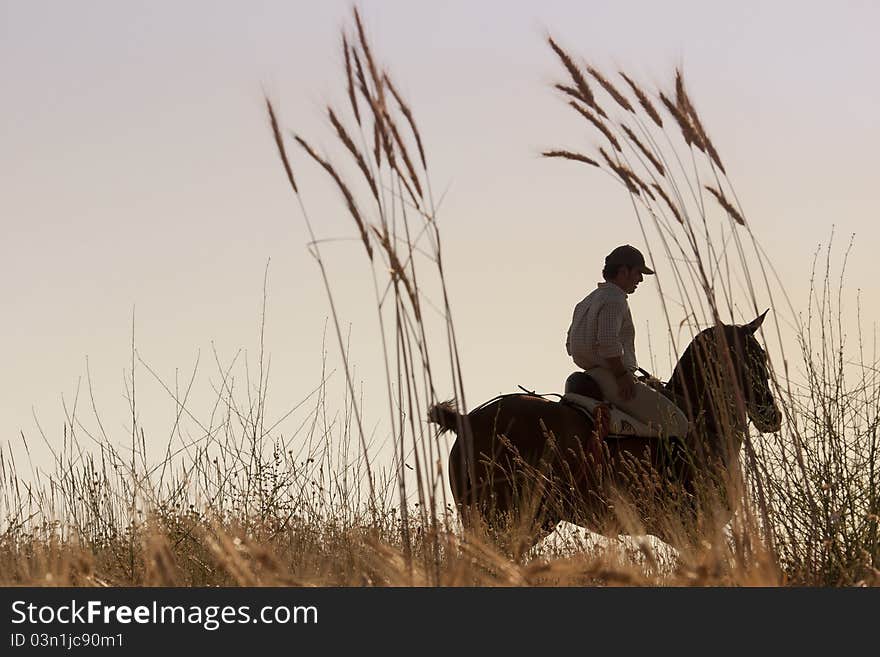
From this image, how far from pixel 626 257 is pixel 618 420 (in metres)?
0.97

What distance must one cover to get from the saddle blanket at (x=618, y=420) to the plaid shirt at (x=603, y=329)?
0.84 ft

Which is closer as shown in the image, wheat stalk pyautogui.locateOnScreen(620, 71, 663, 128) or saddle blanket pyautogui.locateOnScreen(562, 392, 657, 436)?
wheat stalk pyautogui.locateOnScreen(620, 71, 663, 128)

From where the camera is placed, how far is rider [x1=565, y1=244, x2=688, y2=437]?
7.24 metres

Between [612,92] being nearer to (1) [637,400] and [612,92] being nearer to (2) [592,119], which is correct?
(2) [592,119]

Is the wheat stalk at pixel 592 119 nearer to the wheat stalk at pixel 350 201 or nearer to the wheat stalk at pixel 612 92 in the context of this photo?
the wheat stalk at pixel 612 92

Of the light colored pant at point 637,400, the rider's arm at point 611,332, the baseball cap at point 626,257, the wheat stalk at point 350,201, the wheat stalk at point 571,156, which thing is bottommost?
the wheat stalk at point 350,201

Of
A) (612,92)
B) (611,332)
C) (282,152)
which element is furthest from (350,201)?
(611,332)

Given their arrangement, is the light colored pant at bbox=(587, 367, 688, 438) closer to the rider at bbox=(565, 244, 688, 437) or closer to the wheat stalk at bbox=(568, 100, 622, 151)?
the rider at bbox=(565, 244, 688, 437)

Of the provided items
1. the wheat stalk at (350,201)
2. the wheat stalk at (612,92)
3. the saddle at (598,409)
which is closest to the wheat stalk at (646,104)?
the wheat stalk at (612,92)

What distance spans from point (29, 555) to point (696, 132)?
9.76 ft

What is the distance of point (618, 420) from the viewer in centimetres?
723

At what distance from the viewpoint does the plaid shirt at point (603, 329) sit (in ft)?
23.7

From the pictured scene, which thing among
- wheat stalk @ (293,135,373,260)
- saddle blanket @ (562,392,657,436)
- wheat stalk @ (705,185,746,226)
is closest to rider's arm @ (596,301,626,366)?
saddle blanket @ (562,392,657,436)
